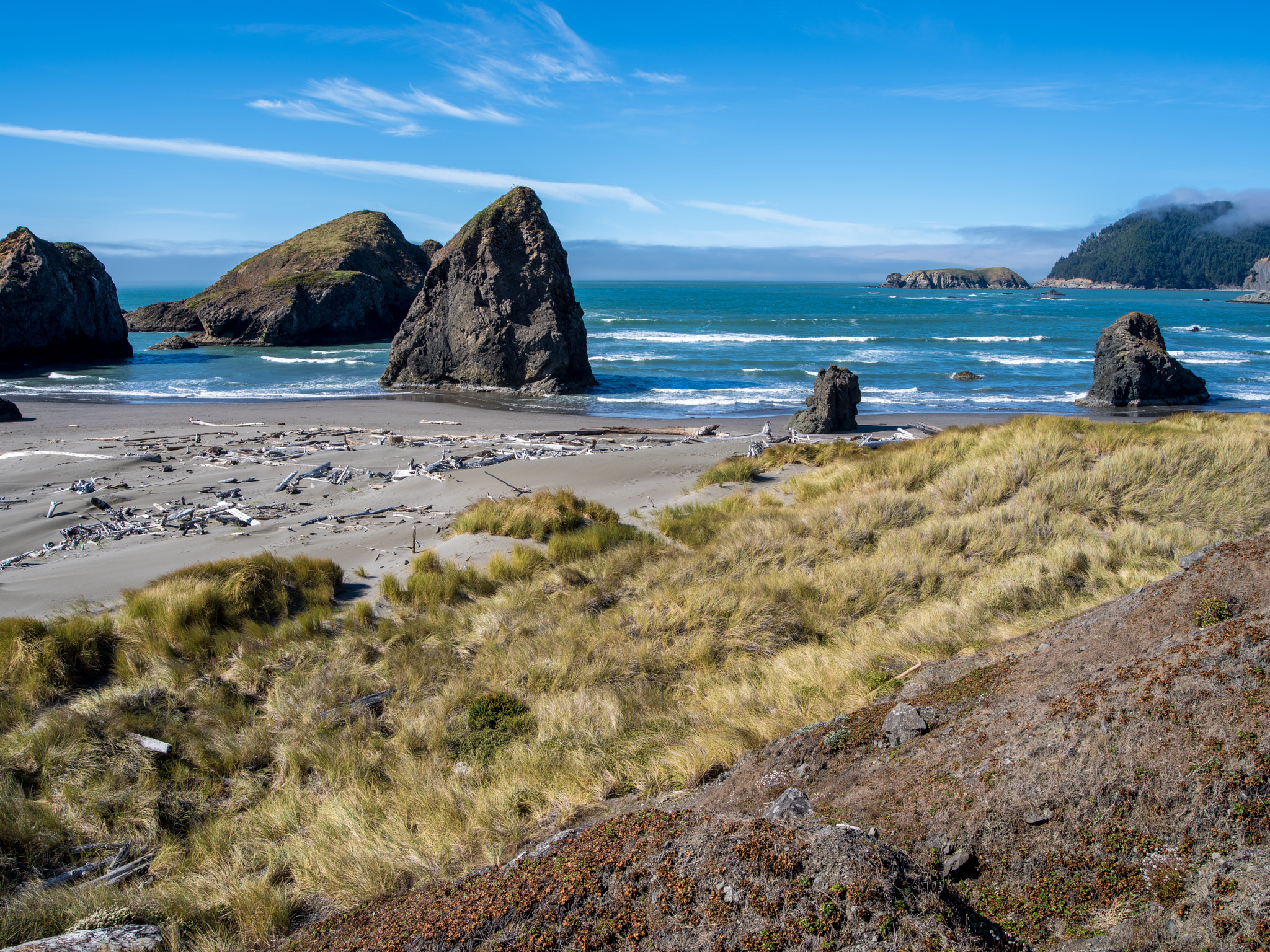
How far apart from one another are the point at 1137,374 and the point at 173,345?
2239 inches

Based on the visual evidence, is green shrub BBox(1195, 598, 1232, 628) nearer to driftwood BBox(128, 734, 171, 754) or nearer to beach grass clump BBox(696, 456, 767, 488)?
driftwood BBox(128, 734, 171, 754)

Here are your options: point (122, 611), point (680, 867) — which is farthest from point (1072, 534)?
point (122, 611)

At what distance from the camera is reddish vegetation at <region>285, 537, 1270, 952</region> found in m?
1.97

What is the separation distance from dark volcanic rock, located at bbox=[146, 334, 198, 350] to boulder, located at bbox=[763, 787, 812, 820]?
5707 cm

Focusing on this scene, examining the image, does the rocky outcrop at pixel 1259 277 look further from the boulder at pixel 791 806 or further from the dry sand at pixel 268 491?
the boulder at pixel 791 806

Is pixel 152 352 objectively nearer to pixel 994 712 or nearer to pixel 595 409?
pixel 595 409

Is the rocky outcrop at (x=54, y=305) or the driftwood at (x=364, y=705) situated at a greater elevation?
the rocky outcrop at (x=54, y=305)

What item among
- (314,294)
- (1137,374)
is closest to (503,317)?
(1137,374)

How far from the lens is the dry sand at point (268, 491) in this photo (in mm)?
8664

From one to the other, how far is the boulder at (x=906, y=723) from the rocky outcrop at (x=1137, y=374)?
27799 mm

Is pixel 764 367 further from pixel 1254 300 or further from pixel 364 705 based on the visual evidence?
pixel 1254 300

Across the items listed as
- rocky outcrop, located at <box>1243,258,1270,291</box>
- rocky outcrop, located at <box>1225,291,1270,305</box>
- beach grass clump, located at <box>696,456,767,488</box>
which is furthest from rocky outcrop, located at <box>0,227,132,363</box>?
rocky outcrop, located at <box>1243,258,1270,291</box>

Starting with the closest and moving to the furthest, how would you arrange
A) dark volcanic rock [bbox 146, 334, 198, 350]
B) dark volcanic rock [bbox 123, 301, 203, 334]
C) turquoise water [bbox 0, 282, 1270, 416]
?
turquoise water [bbox 0, 282, 1270, 416] < dark volcanic rock [bbox 146, 334, 198, 350] < dark volcanic rock [bbox 123, 301, 203, 334]

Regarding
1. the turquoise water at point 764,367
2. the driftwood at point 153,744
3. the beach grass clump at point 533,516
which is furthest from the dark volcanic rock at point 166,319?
the driftwood at point 153,744
